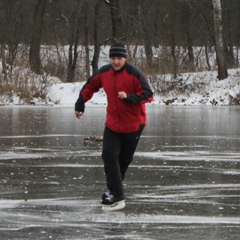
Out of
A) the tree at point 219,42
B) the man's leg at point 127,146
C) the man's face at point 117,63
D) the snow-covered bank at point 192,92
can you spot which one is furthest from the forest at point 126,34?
the man's face at point 117,63

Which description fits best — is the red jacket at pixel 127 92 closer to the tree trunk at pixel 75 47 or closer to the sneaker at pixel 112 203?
the sneaker at pixel 112 203

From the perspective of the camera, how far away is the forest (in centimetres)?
4391

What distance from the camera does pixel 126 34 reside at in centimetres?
5134

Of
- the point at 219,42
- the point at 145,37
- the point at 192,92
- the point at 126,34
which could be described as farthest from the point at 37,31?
the point at 192,92

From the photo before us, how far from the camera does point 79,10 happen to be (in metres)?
61.7

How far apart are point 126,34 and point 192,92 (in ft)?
33.3

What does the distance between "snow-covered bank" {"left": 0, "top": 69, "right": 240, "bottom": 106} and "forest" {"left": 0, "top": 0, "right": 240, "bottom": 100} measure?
72 cm

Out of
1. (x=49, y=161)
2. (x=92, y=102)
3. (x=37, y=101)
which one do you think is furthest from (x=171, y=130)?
(x=92, y=102)

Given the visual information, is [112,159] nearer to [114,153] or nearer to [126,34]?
[114,153]

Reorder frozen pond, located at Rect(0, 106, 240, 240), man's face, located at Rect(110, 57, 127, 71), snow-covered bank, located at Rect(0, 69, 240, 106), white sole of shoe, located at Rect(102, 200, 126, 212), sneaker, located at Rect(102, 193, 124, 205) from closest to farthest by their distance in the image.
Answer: frozen pond, located at Rect(0, 106, 240, 240)
white sole of shoe, located at Rect(102, 200, 126, 212)
sneaker, located at Rect(102, 193, 124, 205)
man's face, located at Rect(110, 57, 127, 71)
snow-covered bank, located at Rect(0, 69, 240, 106)

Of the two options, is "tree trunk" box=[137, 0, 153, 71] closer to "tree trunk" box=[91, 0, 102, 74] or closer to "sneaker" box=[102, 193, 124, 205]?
"tree trunk" box=[91, 0, 102, 74]

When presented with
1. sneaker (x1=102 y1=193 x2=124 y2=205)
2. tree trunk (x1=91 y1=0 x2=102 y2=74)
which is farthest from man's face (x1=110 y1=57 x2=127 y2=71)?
tree trunk (x1=91 y1=0 x2=102 y2=74)

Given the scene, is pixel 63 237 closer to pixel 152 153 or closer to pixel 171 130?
pixel 152 153

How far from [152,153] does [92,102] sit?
86.3 feet
